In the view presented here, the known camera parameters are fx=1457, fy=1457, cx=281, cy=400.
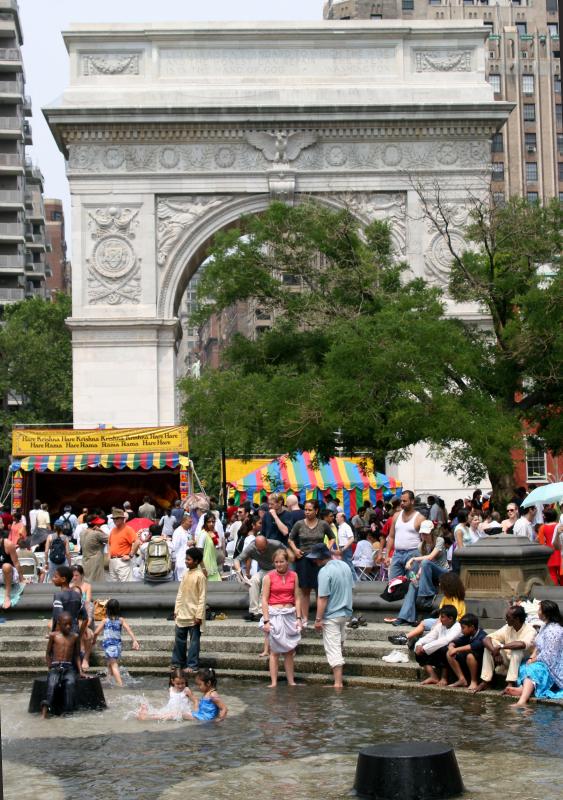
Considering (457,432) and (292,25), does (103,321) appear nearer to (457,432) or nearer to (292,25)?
(292,25)

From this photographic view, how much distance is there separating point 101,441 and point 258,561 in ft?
57.7

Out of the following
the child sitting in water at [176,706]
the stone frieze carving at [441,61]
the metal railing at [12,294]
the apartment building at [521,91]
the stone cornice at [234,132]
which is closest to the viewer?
the child sitting in water at [176,706]

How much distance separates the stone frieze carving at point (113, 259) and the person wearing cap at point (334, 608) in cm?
2497

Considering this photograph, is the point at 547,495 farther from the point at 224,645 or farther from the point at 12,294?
the point at 12,294

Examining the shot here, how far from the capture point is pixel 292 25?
39.2m

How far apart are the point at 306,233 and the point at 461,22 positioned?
11981 millimetres

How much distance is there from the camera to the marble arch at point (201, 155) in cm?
3841

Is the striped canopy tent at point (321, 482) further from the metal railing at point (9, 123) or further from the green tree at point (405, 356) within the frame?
the metal railing at point (9, 123)

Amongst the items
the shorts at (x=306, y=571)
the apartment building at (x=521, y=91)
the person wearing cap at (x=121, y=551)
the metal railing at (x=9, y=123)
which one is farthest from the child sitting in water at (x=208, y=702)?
the apartment building at (x=521, y=91)

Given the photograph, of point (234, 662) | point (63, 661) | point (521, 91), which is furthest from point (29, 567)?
point (521, 91)

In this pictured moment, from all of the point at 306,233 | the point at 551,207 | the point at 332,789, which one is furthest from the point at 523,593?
the point at 306,233

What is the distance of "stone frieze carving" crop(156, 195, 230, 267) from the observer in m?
38.9

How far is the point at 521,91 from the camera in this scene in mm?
93000

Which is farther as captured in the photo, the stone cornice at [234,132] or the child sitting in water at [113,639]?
the stone cornice at [234,132]
